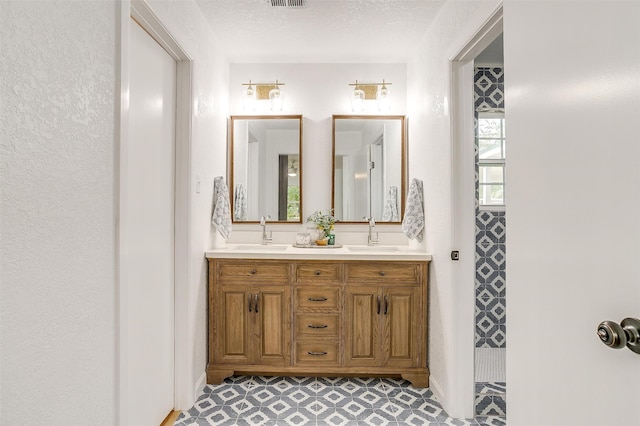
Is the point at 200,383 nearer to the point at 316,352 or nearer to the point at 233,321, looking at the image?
the point at 233,321

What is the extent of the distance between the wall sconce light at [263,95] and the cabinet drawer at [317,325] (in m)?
1.83

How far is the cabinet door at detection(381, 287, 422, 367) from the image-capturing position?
8.40ft

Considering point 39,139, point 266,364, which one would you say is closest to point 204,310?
point 266,364

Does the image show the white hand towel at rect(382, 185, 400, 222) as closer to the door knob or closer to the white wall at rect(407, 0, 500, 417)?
the white wall at rect(407, 0, 500, 417)

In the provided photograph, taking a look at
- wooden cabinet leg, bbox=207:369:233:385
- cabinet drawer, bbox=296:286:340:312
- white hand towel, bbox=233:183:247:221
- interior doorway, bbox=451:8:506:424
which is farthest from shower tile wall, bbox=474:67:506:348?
wooden cabinet leg, bbox=207:369:233:385

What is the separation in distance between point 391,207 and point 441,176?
856 millimetres

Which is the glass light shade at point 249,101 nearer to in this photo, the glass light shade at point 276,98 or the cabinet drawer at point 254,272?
the glass light shade at point 276,98

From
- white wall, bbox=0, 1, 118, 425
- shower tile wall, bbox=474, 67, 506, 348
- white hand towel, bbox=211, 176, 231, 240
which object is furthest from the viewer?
shower tile wall, bbox=474, 67, 506, 348

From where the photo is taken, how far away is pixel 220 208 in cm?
275

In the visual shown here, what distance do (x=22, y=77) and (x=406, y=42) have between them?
103 inches

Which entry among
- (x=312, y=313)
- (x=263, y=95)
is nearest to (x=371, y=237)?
(x=312, y=313)

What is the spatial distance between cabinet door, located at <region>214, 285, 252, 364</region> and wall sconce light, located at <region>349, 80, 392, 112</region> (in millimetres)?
1842

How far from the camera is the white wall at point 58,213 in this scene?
91cm

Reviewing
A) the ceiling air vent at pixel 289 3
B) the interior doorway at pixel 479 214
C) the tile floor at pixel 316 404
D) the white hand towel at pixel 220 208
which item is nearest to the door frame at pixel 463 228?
the interior doorway at pixel 479 214
